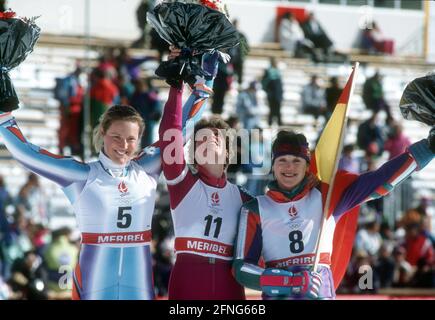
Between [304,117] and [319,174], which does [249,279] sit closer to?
[319,174]

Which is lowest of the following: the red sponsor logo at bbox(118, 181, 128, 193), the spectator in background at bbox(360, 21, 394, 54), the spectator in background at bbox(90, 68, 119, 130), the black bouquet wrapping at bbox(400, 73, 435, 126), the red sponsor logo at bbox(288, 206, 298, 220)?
the red sponsor logo at bbox(288, 206, 298, 220)

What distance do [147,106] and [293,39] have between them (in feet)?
21.7

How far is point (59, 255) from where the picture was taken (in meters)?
10.7

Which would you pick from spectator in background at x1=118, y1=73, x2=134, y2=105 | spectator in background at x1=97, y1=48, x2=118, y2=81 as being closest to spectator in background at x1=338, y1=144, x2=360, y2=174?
spectator in background at x1=118, y1=73, x2=134, y2=105

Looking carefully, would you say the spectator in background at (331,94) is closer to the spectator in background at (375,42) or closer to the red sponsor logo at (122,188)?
the spectator in background at (375,42)

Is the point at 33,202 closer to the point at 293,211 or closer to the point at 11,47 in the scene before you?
the point at 11,47

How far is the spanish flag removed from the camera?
606 cm

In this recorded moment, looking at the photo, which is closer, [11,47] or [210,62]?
[11,47]

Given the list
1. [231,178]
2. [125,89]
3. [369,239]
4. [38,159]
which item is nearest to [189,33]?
[38,159]

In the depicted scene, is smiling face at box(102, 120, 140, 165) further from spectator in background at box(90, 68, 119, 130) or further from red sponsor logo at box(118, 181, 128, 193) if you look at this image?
spectator in background at box(90, 68, 119, 130)

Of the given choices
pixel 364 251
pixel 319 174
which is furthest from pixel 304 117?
pixel 319 174

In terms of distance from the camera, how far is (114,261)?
6.18 m

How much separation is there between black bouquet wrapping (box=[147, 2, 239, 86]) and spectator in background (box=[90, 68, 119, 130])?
5.71 metres

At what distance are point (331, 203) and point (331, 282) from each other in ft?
1.38
